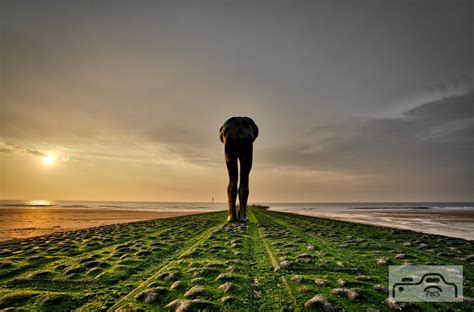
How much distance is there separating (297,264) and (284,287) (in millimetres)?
994

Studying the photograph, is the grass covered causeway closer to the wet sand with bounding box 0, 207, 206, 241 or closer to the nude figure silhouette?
the nude figure silhouette

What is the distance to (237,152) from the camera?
10398 millimetres

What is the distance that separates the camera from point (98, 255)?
14.7 ft

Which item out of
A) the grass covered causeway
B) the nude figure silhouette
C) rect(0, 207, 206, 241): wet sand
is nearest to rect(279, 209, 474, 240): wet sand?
the grass covered causeway

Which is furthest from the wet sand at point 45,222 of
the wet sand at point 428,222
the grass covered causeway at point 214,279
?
the wet sand at point 428,222

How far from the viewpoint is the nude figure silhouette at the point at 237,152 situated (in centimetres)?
1023

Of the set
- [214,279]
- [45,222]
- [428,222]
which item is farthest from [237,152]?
[45,222]

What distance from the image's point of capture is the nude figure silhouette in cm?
1023

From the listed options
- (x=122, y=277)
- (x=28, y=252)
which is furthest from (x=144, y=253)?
(x=28, y=252)

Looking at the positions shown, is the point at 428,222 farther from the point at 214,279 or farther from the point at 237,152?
the point at 214,279

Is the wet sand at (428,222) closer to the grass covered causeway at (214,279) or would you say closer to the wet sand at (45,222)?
the grass covered causeway at (214,279)

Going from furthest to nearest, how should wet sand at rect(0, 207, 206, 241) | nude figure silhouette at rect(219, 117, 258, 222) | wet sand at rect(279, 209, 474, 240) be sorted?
wet sand at rect(0, 207, 206, 241)
wet sand at rect(279, 209, 474, 240)
nude figure silhouette at rect(219, 117, 258, 222)

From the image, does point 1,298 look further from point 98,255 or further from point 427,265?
point 427,265

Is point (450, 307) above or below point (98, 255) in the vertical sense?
above
